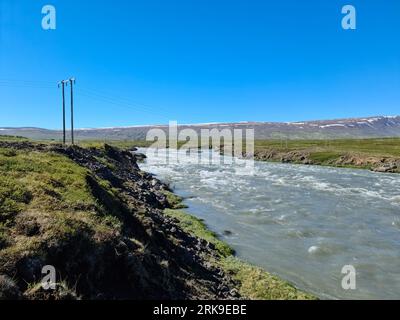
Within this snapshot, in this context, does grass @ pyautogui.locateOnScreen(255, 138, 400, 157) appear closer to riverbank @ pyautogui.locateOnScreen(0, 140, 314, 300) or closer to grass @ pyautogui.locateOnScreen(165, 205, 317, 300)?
grass @ pyautogui.locateOnScreen(165, 205, 317, 300)

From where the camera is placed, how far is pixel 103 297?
9953mm

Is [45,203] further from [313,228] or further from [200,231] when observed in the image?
[313,228]

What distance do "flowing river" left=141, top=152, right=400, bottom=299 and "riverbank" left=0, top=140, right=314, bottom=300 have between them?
2.62 meters

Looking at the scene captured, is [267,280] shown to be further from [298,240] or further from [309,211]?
[309,211]

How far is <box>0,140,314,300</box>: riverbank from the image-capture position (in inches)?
387

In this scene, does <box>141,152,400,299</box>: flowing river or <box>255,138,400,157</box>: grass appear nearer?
<box>141,152,400,299</box>: flowing river

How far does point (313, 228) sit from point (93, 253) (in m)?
18.8

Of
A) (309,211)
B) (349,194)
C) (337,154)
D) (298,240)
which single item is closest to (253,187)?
(349,194)

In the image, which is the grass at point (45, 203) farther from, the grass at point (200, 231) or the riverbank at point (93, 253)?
the grass at point (200, 231)

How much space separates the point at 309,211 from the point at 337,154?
61.7 metres

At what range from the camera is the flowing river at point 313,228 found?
17375 millimetres

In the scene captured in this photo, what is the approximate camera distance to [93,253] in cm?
1104

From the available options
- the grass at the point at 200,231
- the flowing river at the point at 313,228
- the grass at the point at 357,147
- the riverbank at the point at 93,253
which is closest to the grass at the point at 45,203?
the riverbank at the point at 93,253

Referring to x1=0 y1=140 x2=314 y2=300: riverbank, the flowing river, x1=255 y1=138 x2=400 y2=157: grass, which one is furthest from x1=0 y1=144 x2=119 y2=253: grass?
x1=255 y1=138 x2=400 y2=157: grass
